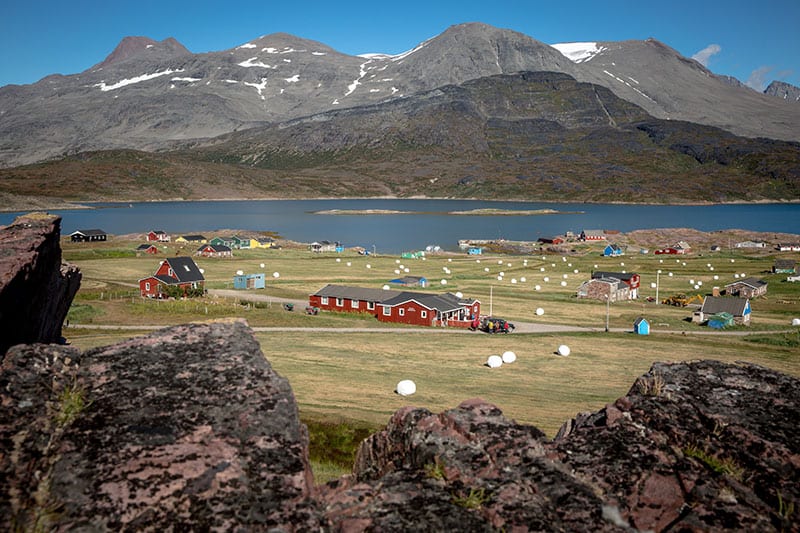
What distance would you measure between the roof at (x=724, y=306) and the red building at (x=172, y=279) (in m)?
63.2

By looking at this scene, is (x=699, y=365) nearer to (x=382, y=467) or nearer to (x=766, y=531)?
(x=766, y=531)

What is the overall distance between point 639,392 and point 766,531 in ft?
11.8

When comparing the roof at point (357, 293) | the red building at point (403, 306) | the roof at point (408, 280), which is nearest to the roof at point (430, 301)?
the red building at point (403, 306)

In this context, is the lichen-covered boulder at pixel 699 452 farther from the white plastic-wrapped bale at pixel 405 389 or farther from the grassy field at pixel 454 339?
the white plastic-wrapped bale at pixel 405 389

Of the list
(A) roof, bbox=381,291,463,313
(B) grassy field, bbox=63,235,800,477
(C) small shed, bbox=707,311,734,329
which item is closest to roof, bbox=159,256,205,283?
(B) grassy field, bbox=63,235,800,477

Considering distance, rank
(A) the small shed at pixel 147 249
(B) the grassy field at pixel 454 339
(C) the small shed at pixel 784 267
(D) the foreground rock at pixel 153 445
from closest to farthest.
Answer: (D) the foreground rock at pixel 153 445 < (B) the grassy field at pixel 454 339 < (C) the small shed at pixel 784 267 < (A) the small shed at pixel 147 249

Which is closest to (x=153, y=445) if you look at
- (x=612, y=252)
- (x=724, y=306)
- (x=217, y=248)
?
(x=724, y=306)

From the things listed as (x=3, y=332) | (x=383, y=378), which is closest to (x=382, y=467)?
(x=3, y=332)

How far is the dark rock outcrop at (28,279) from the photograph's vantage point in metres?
10.6

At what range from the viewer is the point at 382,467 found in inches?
352

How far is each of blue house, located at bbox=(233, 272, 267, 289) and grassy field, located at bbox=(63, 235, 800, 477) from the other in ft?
7.39

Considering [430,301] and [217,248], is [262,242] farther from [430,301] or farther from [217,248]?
[430,301]

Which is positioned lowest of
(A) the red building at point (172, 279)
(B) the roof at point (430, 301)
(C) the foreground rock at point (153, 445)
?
(B) the roof at point (430, 301)

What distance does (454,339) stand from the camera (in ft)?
184
